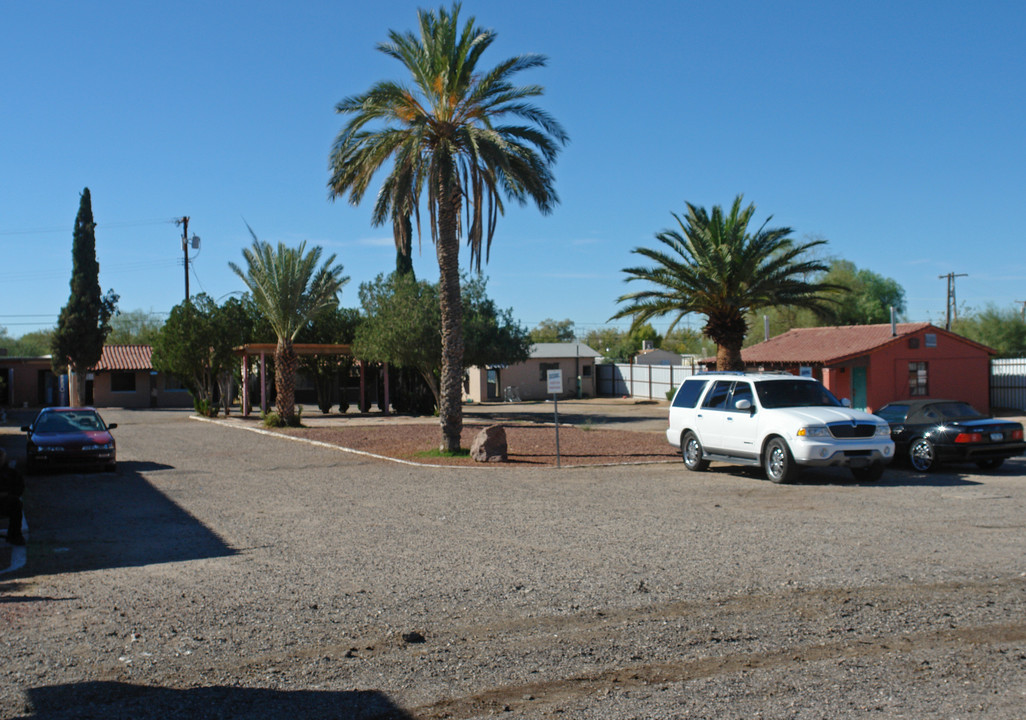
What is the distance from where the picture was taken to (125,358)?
2168 inches

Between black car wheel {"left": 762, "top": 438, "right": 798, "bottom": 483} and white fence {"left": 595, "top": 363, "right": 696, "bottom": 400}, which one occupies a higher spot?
white fence {"left": 595, "top": 363, "right": 696, "bottom": 400}

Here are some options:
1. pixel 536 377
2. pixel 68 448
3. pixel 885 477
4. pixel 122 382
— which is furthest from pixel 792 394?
pixel 122 382

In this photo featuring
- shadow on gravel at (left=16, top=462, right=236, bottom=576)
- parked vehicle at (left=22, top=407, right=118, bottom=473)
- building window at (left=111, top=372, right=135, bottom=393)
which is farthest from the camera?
building window at (left=111, top=372, right=135, bottom=393)

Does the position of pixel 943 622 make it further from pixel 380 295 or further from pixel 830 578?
pixel 380 295

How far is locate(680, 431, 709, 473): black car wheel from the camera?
17.2m

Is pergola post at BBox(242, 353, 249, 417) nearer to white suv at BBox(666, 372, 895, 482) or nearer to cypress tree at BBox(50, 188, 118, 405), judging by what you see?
cypress tree at BBox(50, 188, 118, 405)

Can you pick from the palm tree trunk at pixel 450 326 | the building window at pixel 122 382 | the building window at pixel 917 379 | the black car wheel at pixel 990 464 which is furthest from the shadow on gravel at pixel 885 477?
the building window at pixel 122 382

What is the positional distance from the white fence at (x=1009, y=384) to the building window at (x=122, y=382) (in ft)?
153

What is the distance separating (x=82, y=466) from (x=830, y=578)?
599 inches

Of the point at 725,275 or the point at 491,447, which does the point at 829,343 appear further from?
the point at 491,447

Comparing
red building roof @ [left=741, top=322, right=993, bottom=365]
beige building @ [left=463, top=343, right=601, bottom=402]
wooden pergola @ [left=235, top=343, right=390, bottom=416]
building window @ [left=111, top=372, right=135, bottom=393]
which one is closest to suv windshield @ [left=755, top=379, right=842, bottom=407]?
red building roof @ [left=741, top=322, right=993, bottom=365]

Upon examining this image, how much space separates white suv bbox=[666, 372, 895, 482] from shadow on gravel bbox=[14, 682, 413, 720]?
1112cm

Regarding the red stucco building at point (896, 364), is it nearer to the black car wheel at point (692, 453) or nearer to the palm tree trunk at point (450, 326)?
the black car wheel at point (692, 453)

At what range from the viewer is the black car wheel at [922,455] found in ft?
53.2
